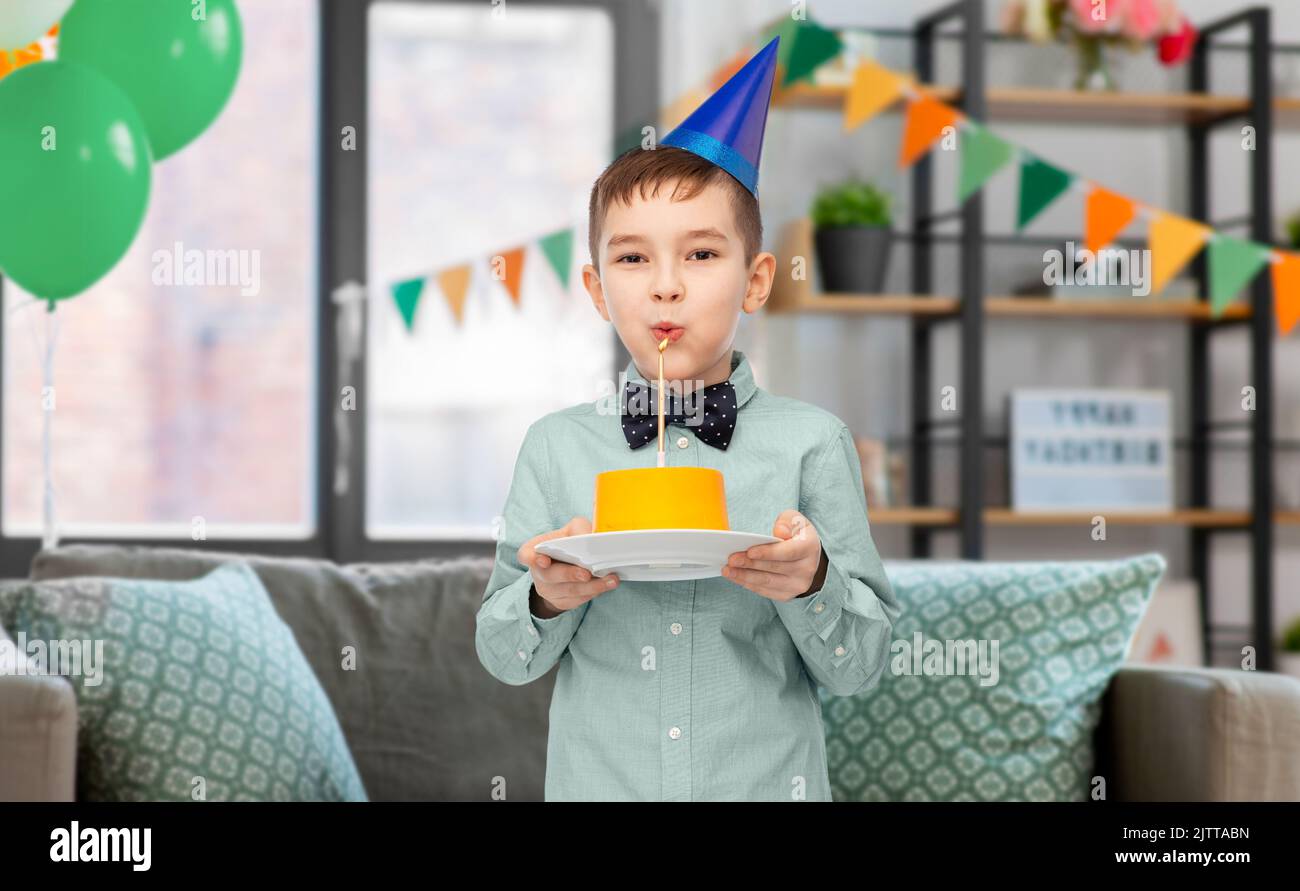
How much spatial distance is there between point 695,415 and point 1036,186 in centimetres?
207

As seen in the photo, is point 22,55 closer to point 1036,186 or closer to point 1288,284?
point 1036,186

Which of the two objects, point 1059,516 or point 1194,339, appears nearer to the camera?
point 1059,516

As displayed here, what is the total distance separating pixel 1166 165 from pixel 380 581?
273 centimetres

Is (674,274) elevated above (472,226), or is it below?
below

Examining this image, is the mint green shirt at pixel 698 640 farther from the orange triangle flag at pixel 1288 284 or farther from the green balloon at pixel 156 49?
the orange triangle flag at pixel 1288 284

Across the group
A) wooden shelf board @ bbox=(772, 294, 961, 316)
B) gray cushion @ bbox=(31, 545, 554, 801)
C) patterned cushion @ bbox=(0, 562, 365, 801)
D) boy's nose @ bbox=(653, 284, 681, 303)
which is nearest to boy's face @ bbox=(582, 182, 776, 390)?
boy's nose @ bbox=(653, 284, 681, 303)

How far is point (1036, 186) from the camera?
9.67 feet

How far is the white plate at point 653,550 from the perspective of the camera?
88cm

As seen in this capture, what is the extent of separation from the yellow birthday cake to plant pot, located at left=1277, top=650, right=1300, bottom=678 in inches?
120

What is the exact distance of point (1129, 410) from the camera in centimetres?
365

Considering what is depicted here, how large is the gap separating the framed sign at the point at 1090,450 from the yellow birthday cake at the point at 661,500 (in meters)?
2.76

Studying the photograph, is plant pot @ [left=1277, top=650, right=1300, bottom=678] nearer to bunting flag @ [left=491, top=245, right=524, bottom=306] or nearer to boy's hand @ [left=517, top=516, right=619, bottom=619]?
bunting flag @ [left=491, top=245, right=524, bottom=306]

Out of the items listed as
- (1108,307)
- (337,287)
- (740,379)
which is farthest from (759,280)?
(1108,307)

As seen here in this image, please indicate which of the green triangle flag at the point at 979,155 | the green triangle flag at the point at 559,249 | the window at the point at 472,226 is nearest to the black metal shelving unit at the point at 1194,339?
the green triangle flag at the point at 979,155
